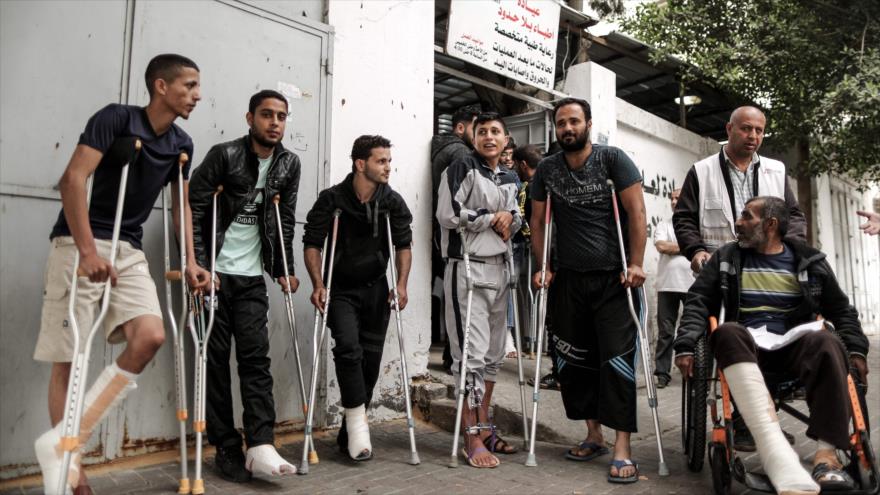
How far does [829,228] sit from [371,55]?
40.1ft

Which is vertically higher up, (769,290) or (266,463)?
(769,290)

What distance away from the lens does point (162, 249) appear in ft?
13.6

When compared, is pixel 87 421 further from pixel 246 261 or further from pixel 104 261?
pixel 246 261

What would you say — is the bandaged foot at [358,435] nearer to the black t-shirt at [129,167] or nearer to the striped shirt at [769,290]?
the black t-shirt at [129,167]

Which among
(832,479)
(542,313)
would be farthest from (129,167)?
(832,479)

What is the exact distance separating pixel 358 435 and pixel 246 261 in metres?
1.29

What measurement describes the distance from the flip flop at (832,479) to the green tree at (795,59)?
23.3 feet

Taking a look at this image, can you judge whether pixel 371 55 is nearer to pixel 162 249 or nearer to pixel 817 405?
pixel 162 249

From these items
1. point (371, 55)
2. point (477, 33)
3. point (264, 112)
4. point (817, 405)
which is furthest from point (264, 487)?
point (477, 33)

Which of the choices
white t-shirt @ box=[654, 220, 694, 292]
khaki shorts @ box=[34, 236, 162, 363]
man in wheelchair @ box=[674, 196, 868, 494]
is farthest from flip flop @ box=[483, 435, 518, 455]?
white t-shirt @ box=[654, 220, 694, 292]

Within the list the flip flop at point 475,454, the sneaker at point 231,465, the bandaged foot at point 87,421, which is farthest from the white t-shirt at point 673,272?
the bandaged foot at point 87,421

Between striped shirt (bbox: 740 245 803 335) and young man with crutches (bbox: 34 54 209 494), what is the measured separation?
10.5ft

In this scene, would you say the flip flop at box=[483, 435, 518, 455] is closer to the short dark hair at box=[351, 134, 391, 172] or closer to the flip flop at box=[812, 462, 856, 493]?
the flip flop at box=[812, 462, 856, 493]

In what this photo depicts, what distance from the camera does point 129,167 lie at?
10.5ft
